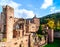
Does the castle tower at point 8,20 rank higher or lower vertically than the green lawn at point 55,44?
higher

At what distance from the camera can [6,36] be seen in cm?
1866

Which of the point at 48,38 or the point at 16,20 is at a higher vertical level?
the point at 16,20

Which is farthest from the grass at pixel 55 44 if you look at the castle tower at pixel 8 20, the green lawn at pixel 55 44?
the castle tower at pixel 8 20

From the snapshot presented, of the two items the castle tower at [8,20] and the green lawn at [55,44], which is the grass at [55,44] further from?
the castle tower at [8,20]

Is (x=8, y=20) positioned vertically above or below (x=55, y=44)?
Result: above

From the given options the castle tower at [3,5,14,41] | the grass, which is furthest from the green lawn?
the castle tower at [3,5,14,41]

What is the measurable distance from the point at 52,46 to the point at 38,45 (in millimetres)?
3016

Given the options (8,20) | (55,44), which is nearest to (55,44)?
(55,44)

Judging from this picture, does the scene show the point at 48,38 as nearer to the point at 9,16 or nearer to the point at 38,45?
the point at 38,45

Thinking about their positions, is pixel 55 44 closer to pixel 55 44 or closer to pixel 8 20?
pixel 55 44

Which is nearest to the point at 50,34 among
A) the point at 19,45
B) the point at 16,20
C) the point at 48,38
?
the point at 48,38

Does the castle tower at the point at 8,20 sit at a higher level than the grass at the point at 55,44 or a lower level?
higher

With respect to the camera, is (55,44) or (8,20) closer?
(8,20)

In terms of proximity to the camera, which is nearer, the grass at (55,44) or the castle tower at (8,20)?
the castle tower at (8,20)
